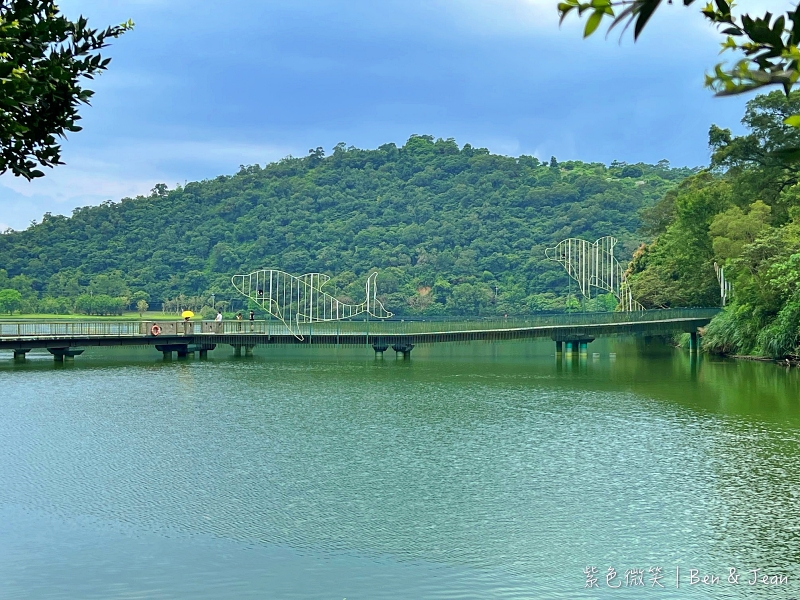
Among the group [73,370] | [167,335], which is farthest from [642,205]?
[73,370]

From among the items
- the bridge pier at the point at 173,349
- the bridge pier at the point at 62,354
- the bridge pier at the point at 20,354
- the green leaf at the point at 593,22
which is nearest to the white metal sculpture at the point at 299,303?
the bridge pier at the point at 173,349

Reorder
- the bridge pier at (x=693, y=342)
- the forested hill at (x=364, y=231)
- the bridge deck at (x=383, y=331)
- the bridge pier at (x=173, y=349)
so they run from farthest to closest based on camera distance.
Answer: the forested hill at (x=364, y=231)
the bridge pier at (x=693, y=342)
the bridge pier at (x=173, y=349)
the bridge deck at (x=383, y=331)

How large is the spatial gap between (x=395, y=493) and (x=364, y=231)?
256 ft

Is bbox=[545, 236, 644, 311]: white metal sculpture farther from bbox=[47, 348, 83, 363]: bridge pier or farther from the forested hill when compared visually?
bbox=[47, 348, 83, 363]: bridge pier

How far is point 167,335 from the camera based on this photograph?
3634 centimetres


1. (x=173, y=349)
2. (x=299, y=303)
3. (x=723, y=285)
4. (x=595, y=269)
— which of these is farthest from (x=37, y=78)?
(x=299, y=303)

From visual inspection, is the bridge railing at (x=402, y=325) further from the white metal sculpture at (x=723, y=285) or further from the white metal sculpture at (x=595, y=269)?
the white metal sculpture at (x=595, y=269)

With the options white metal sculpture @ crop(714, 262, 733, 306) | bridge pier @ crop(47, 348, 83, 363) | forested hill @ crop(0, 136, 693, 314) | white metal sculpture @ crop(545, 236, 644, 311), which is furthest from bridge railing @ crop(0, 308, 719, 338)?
forested hill @ crop(0, 136, 693, 314)

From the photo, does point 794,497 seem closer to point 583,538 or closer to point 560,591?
point 583,538

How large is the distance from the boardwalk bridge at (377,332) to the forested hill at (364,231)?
31044mm

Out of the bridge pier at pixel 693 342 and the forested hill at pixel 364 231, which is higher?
the forested hill at pixel 364 231

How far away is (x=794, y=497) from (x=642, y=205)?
258 ft

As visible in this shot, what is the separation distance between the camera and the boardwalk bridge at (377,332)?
34.9 m

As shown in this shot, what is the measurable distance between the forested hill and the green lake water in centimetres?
5180
